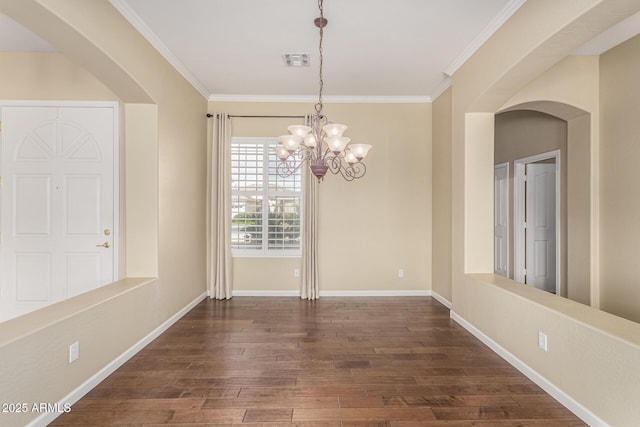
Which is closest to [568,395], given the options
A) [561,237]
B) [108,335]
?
Answer: [561,237]

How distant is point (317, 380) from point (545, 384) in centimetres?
171

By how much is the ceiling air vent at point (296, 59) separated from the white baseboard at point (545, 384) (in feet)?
11.5

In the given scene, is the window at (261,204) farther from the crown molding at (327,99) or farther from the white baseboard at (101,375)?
the white baseboard at (101,375)

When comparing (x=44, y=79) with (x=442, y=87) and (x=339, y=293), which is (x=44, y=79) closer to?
(x=339, y=293)

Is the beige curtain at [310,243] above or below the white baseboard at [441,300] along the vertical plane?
above

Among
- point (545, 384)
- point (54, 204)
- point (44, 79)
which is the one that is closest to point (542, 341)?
point (545, 384)

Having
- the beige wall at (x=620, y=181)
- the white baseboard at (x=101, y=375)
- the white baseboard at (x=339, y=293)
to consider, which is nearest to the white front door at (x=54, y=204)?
the white baseboard at (x=101, y=375)

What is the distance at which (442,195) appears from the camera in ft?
14.5

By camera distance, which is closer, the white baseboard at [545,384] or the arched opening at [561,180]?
the white baseboard at [545,384]

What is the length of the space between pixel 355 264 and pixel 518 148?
10.4 ft

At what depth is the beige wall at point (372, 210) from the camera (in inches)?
187

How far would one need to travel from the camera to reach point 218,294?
460 cm

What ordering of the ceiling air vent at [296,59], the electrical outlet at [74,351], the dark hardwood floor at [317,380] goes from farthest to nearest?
the ceiling air vent at [296,59], the electrical outlet at [74,351], the dark hardwood floor at [317,380]

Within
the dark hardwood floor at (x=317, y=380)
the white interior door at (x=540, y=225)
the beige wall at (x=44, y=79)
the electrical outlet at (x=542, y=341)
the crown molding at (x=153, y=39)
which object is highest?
the crown molding at (x=153, y=39)
